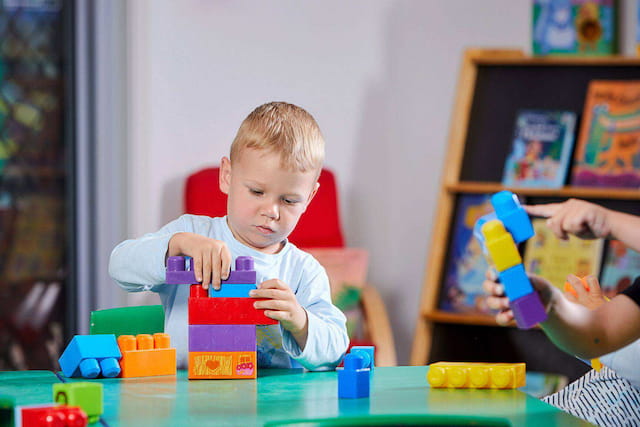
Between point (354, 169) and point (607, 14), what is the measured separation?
968 millimetres

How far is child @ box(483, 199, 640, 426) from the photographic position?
1.19 metres

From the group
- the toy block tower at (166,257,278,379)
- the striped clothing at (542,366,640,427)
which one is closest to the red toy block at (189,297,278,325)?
the toy block tower at (166,257,278,379)

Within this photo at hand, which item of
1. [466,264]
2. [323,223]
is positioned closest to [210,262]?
[323,223]

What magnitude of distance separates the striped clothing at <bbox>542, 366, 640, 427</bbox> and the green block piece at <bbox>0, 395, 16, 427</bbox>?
0.80 meters

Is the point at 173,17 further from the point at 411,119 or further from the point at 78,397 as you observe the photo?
the point at 78,397

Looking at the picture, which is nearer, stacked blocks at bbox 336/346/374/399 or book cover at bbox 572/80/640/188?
stacked blocks at bbox 336/346/374/399

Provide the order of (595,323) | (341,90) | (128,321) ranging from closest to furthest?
1. (595,323)
2. (128,321)
3. (341,90)

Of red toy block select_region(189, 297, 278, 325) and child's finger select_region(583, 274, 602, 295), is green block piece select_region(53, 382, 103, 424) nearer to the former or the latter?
red toy block select_region(189, 297, 278, 325)

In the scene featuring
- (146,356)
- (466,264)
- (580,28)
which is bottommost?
(466,264)

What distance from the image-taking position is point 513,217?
113 cm

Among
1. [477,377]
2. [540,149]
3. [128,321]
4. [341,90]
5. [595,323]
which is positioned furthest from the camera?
[341,90]

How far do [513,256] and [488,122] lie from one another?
1927mm

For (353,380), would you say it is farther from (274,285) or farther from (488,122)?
(488,122)

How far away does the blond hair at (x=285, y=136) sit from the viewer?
145cm
